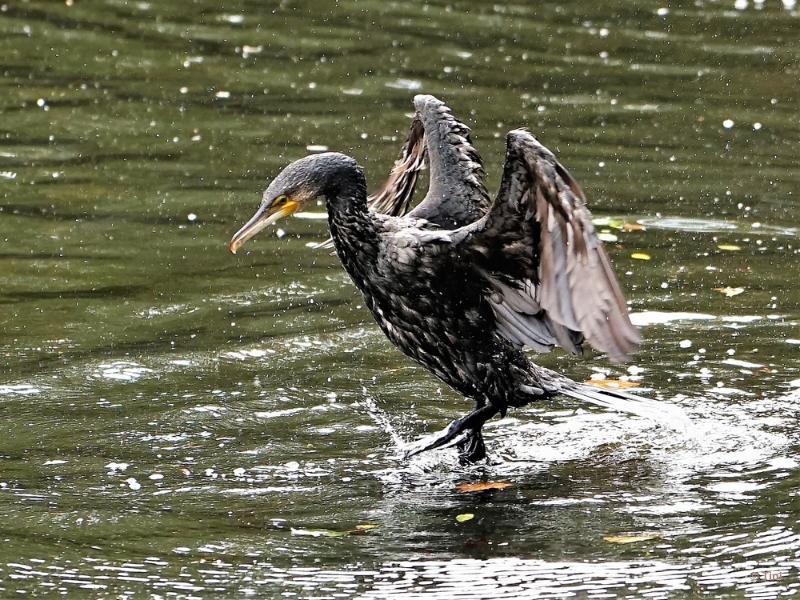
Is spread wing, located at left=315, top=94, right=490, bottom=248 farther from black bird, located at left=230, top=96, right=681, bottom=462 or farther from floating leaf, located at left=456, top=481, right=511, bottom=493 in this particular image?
floating leaf, located at left=456, top=481, right=511, bottom=493

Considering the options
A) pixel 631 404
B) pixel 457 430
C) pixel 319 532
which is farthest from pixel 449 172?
pixel 319 532

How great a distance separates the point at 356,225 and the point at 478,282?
567 mm

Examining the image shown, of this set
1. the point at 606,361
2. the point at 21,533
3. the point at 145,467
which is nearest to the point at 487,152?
the point at 606,361

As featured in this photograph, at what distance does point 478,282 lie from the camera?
6.56m

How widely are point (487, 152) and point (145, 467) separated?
5047 mm

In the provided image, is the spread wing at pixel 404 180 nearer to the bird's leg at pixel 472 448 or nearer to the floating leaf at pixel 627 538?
the bird's leg at pixel 472 448

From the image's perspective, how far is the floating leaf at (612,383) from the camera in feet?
24.2

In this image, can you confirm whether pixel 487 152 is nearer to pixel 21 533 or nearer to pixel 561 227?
pixel 561 227


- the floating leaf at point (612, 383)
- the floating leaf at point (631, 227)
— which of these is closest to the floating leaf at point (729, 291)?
the floating leaf at point (631, 227)

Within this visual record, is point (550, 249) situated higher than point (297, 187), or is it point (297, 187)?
point (297, 187)

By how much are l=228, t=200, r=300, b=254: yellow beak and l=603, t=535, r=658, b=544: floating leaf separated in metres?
1.88

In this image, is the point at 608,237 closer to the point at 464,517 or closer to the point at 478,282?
the point at 478,282

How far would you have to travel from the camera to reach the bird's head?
6402 millimetres

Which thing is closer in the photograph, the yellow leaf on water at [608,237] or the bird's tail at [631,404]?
the bird's tail at [631,404]
